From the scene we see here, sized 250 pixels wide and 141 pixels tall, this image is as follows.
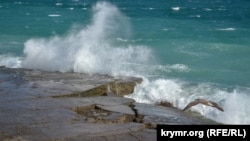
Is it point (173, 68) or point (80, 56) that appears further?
point (173, 68)

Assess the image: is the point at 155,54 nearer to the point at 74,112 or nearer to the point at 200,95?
the point at 200,95

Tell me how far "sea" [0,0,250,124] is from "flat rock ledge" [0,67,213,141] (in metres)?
1.32

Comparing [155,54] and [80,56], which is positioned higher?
[80,56]

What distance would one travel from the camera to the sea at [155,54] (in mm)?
10405

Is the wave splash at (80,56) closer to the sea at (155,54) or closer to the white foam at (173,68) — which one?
the sea at (155,54)

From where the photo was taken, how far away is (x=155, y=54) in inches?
756

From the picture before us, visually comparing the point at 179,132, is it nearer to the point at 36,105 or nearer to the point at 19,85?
the point at 36,105

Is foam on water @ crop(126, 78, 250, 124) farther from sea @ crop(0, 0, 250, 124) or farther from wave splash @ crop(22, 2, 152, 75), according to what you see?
wave splash @ crop(22, 2, 152, 75)

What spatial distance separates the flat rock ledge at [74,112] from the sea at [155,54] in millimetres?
1324

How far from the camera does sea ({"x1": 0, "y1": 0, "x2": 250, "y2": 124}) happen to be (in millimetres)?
10405

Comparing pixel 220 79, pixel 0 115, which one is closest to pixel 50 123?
pixel 0 115

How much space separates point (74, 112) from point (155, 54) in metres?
13.6

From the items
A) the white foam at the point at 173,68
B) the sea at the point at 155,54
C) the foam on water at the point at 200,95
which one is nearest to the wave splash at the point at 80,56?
the sea at the point at 155,54

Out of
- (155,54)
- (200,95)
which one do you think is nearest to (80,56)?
(200,95)
